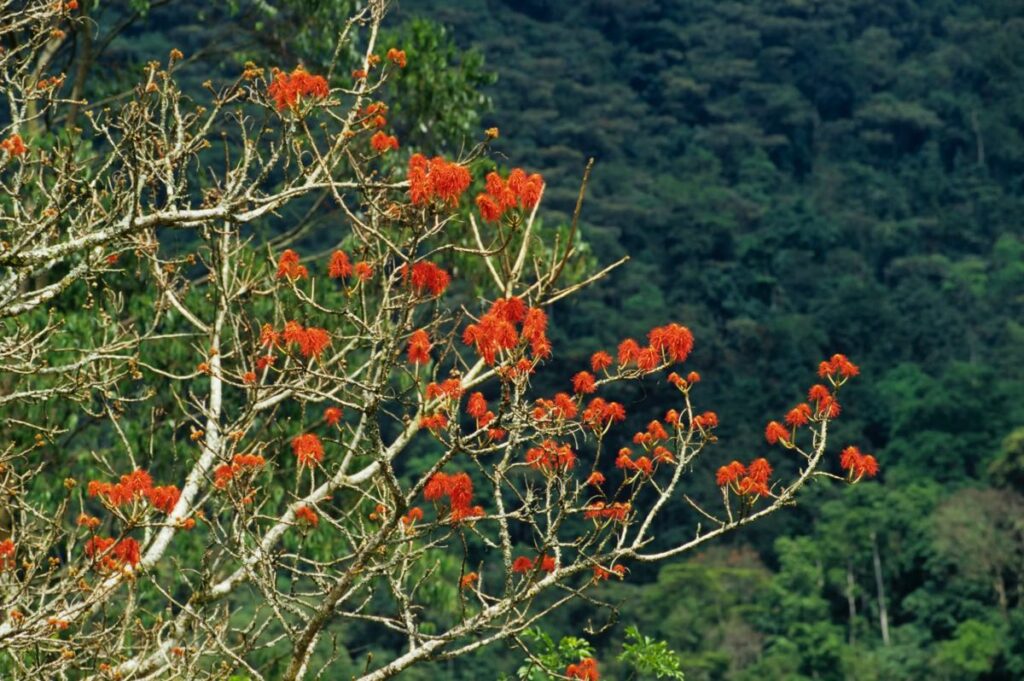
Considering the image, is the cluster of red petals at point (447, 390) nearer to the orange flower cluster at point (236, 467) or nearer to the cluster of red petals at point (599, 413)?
the cluster of red petals at point (599, 413)

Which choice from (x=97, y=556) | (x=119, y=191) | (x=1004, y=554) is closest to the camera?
(x=97, y=556)

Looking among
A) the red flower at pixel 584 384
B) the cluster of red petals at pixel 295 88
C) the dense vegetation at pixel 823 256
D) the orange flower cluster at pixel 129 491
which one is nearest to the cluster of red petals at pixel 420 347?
the red flower at pixel 584 384

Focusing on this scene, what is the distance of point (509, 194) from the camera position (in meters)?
6.72

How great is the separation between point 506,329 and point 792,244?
62563 mm

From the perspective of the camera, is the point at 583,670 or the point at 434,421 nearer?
the point at 434,421

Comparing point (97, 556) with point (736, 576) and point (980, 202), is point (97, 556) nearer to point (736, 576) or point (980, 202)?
point (736, 576)

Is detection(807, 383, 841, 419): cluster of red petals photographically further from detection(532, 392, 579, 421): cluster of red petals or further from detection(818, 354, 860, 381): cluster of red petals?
detection(532, 392, 579, 421): cluster of red petals

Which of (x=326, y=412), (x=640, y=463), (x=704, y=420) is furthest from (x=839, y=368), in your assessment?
(x=326, y=412)

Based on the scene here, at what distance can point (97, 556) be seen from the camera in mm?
5723

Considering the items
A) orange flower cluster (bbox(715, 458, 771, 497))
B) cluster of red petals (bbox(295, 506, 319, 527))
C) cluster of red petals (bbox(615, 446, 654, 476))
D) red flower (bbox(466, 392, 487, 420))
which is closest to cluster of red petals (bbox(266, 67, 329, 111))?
red flower (bbox(466, 392, 487, 420))

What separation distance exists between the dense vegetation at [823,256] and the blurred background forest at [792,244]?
11 cm

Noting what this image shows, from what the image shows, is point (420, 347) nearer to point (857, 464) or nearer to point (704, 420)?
point (704, 420)

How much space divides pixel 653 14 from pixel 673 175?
12.8 m

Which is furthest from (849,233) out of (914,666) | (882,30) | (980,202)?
(914,666)
